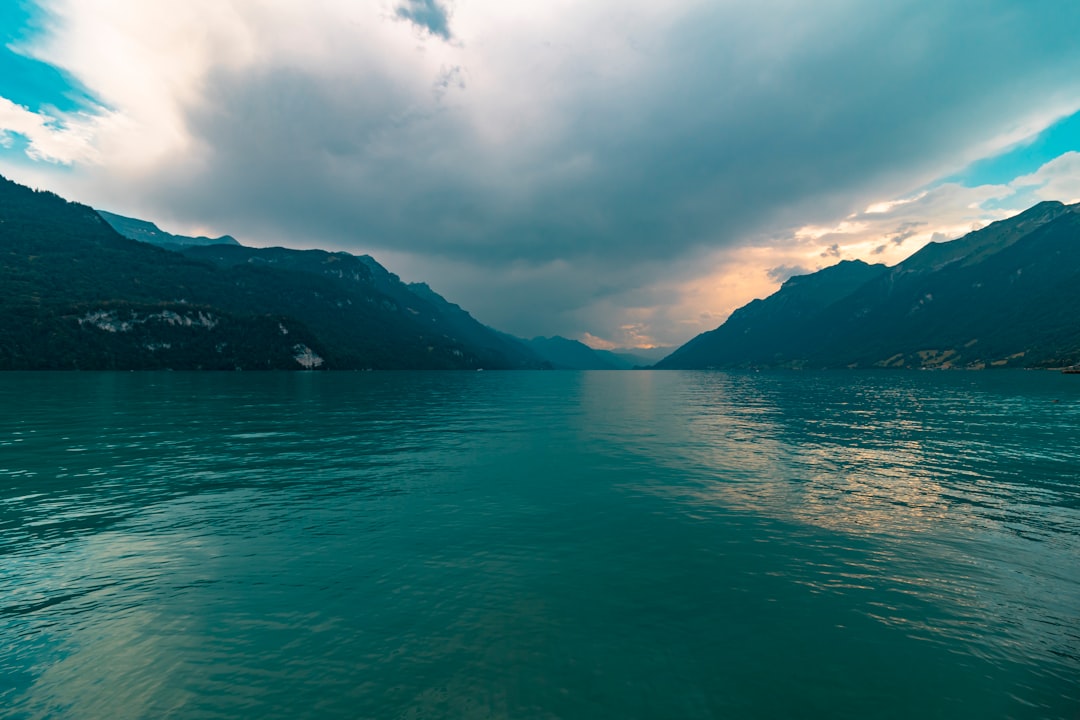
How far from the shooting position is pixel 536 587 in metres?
19.7

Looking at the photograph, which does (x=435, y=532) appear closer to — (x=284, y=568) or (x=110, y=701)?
(x=284, y=568)

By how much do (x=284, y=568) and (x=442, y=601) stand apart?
874 cm

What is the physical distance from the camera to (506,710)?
40.4 ft

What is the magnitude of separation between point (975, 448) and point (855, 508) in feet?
119

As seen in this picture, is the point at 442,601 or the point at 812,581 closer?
the point at 442,601

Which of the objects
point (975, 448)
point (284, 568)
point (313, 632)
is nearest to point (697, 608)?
point (313, 632)

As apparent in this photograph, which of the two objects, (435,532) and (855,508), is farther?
(855,508)

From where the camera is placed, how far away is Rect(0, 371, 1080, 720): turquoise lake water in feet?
43.4

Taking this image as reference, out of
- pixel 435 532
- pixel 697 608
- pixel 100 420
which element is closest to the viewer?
pixel 697 608

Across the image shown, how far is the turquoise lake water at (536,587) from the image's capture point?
43.4 feet

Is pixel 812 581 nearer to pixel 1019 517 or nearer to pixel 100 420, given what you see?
pixel 1019 517

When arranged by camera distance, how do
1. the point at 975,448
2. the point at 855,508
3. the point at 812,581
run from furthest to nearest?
the point at 975,448 → the point at 855,508 → the point at 812,581

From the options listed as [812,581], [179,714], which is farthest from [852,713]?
[179,714]

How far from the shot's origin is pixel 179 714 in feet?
40.4
